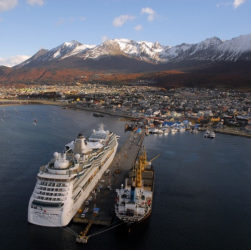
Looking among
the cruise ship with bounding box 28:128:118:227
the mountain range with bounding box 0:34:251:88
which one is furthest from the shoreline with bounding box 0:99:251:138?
the mountain range with bounding box 0:34:251:88

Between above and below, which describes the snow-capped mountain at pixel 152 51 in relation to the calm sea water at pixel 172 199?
above

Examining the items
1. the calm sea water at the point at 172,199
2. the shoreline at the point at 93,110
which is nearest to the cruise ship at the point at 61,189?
the calm sea water at the point at 172,199

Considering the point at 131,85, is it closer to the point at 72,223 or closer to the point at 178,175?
the point at 178,175

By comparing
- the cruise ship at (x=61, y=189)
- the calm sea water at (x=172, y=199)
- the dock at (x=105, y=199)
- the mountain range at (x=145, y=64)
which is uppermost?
the mountain range at (x=145, y=64)

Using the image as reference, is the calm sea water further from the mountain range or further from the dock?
the mountain range

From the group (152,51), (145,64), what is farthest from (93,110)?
(152,51)

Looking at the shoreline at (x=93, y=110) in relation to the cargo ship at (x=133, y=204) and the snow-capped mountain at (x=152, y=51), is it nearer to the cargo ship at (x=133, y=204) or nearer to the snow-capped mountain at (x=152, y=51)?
the cargo ship at (x=133, y=204)
